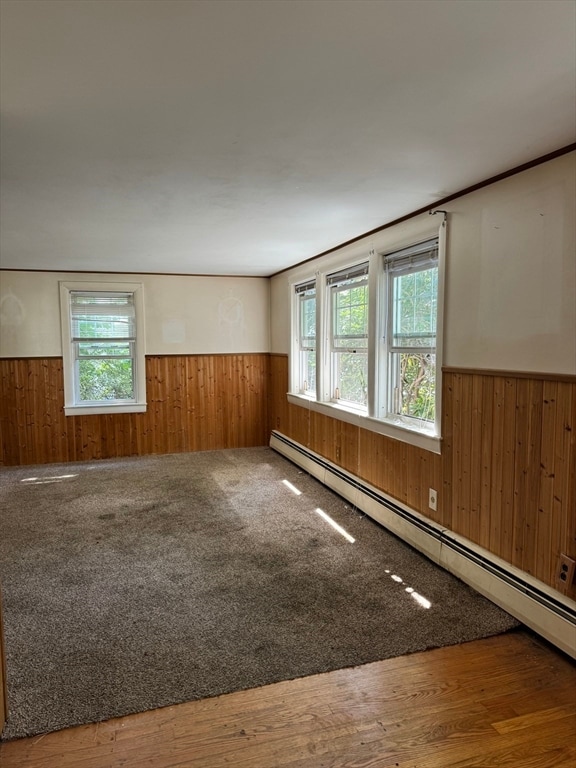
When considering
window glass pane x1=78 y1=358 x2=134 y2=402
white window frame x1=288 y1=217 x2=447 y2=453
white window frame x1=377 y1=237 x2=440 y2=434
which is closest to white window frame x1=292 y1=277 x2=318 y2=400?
white window frame x1=288 y1=217 x2=447 y2=453

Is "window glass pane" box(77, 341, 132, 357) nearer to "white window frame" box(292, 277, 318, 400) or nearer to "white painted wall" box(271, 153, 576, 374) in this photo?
"white window frame" box(292, 277, 318, 400)

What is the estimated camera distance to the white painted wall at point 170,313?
553 cm

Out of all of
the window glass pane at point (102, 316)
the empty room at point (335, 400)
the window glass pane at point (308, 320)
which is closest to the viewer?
the empty room at point (335, 400)

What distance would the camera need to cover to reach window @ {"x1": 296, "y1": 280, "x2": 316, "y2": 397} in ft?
17.4

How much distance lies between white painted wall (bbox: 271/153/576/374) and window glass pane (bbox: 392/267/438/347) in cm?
27

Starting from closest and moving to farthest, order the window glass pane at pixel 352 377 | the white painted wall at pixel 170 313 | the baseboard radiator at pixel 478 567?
the baseboard radiator at pixel 478 567
the window glass pane at pixel 352 377
the white painted wall at pixel 170 313

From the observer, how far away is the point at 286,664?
6.98ft

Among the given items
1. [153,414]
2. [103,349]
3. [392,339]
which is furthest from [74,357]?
[392,339]

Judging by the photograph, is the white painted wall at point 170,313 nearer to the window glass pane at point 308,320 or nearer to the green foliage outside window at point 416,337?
the window glass pane at point 308,320

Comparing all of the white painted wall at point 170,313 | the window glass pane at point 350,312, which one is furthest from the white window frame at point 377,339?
the white painted wall at point 170,313

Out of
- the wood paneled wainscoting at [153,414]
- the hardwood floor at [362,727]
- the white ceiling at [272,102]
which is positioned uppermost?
the white ceiling at [272,102]

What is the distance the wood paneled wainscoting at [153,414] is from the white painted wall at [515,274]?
3690 millimetres

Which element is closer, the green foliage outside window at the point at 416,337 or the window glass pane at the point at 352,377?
the green foliage outside window at the point at 416,337

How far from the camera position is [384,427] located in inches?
146
